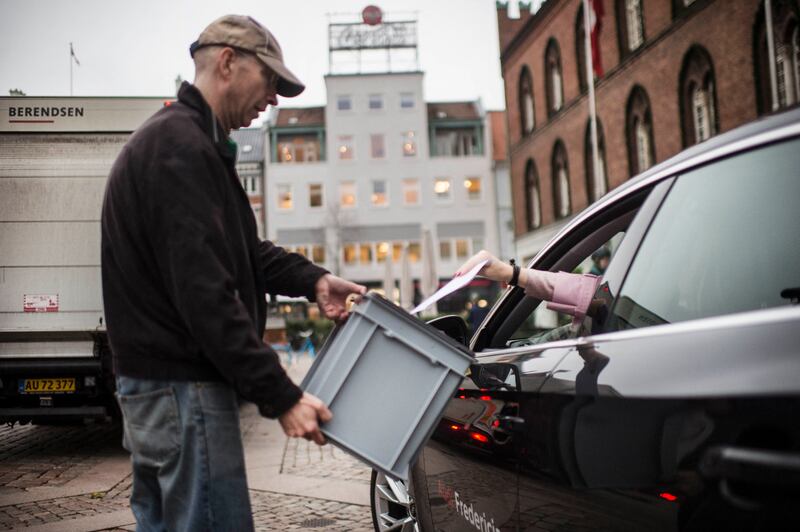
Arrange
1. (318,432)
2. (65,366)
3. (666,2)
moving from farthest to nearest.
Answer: (666,2) → (65,366) → (318,432)

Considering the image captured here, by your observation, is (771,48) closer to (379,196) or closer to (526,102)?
(526,102)

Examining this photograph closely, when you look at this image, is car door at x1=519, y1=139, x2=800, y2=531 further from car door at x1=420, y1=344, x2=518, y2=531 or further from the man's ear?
the man's ear

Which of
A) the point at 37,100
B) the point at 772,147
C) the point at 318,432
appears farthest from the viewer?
the point at 37,100

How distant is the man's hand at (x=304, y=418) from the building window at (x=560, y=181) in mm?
29127

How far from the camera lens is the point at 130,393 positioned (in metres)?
2.25

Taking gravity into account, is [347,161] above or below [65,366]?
above

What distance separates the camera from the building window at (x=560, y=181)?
3080cm

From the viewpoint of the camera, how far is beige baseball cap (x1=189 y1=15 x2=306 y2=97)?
2.36 meters

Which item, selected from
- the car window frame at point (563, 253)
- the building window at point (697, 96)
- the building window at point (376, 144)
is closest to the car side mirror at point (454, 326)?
the car window frame at point (563, 253)

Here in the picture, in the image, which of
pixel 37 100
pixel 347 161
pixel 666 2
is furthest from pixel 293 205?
pixel 37 100

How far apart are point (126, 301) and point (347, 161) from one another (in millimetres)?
50752

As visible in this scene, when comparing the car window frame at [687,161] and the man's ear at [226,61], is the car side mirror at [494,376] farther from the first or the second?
the man's ear at [226,61]

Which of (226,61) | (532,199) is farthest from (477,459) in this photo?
(532,199)

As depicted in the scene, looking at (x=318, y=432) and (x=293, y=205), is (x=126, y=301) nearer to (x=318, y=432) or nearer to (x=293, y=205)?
(x=318, y=432)
